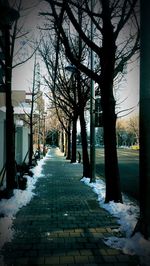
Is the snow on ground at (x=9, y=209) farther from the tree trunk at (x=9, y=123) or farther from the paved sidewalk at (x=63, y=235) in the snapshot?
the tree trunk at (x=9, y=123)

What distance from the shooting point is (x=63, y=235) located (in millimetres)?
6660

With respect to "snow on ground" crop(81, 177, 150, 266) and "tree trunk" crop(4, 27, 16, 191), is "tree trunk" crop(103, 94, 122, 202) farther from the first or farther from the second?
"tree trunk" crop(4, 27, 16, 191)

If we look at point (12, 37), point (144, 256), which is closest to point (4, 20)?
point (12, 37)

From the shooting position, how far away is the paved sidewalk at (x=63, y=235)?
5309mm

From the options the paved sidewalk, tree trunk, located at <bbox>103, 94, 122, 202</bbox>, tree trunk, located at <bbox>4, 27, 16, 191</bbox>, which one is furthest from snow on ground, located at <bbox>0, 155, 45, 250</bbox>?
Result: tree trunk, located at <bbox>103, 94, 122, 202</bbox>

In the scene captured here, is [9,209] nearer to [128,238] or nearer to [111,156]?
[111,156]

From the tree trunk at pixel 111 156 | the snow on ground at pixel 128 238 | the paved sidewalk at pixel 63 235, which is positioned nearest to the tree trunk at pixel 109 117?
the tree trunk at pixel 111 156

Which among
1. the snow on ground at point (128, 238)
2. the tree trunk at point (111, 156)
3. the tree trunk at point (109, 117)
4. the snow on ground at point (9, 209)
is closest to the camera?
the snow on ground at point (128, 238)

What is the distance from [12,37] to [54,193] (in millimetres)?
5514

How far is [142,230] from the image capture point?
605 cm

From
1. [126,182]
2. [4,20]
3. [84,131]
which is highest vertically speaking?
[4,20]

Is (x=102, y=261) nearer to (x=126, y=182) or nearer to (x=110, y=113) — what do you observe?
(x=110, y=113)

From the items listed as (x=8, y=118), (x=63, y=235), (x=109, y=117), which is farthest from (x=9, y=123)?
(x=63, y=235)

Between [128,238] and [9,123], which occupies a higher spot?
[9,123]
